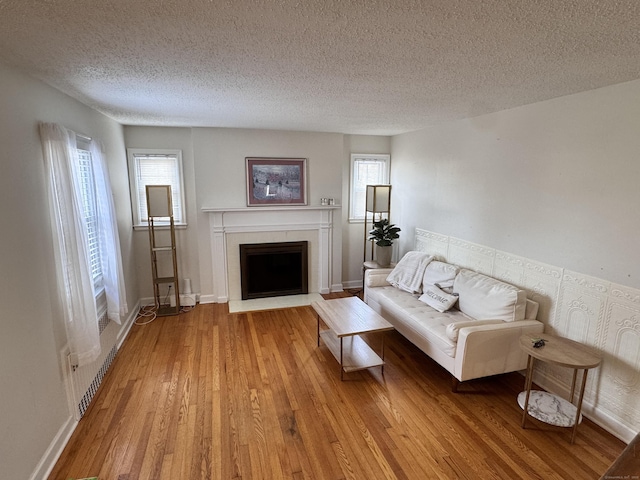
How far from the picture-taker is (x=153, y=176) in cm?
464

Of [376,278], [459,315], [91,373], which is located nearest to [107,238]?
[91,373]

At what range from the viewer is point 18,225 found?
1937mm

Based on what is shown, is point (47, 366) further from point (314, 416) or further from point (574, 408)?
point (574, 408)

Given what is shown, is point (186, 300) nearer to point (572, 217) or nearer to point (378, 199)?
point (378, 199)

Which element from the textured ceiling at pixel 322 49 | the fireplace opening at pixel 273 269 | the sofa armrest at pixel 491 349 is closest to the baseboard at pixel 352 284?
the fireplace opening at pixel 273 269

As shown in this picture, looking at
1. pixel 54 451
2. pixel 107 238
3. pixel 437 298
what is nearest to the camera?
pixel 54 451

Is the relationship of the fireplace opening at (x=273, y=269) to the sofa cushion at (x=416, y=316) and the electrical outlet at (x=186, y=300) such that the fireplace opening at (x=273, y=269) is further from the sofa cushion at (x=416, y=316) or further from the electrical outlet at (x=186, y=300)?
the sofa cushion at (x=416, y=316)

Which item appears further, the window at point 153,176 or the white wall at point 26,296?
the window at point 153,176

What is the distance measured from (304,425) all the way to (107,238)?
2.42m

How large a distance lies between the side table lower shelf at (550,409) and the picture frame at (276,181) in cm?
353

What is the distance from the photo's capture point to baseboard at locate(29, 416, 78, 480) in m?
2.01

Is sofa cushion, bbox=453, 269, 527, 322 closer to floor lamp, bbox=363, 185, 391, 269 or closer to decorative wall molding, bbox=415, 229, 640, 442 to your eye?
decorative wall molding, bbox=415, 229, 640, 442

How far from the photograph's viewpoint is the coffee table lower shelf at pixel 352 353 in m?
3.08

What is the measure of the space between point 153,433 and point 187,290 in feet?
8.66
